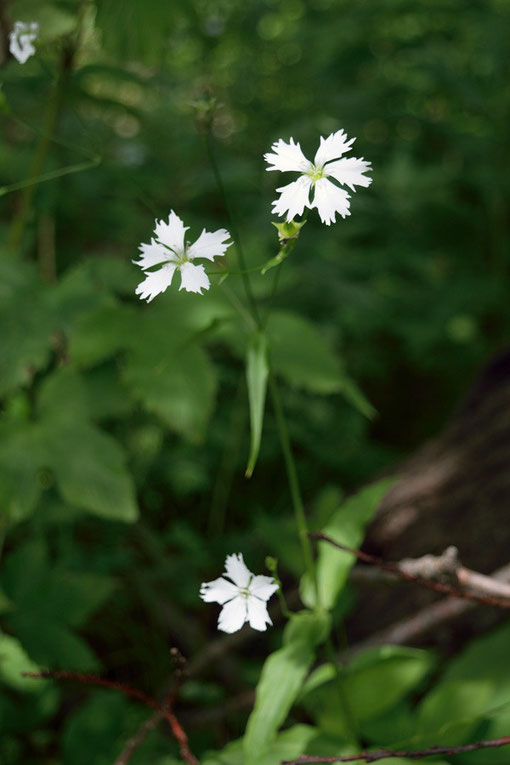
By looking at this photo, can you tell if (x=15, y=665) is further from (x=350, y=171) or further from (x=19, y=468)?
(x=350, y=171)

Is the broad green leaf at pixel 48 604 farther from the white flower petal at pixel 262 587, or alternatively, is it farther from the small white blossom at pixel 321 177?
the small white blossom at pixel 321 177

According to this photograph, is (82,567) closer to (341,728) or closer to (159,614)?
(159,614)

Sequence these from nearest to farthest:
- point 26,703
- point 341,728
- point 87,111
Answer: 1. point 341,728
2. point 26,703
3. point 87,111

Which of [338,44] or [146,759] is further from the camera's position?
[338,44]

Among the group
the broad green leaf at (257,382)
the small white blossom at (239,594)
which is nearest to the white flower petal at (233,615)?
the small white blossom at (239,594)

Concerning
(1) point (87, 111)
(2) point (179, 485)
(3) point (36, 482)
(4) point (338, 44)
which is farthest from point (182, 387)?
(1) point (87, 111)

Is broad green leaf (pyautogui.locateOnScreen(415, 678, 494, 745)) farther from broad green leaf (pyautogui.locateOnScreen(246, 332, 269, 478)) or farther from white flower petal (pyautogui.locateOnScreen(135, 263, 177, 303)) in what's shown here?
white flower petal (pyautogui.locateOnScreen(135, 263, 177, 303))

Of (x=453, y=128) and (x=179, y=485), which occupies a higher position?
(x=453, y=128)
